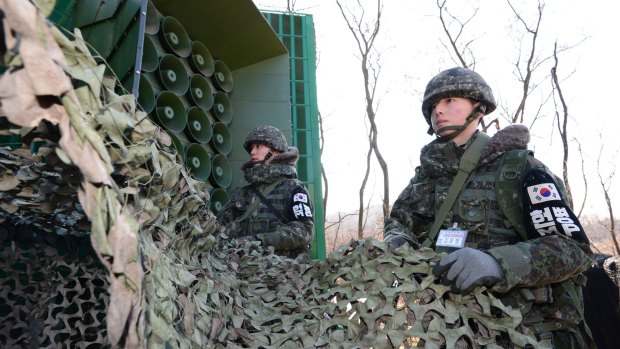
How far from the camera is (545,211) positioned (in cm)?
186

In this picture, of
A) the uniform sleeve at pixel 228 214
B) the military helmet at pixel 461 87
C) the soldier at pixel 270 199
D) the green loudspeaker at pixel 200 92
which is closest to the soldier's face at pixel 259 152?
the soldier at pixel 270 199

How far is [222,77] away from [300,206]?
5.69ft

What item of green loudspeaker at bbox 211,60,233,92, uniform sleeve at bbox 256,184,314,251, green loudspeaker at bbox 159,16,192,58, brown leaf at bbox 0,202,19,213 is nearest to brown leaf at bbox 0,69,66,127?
brown leaf at bbox 0,202,19,213

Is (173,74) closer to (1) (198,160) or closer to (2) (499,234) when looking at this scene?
(1) (198,160)

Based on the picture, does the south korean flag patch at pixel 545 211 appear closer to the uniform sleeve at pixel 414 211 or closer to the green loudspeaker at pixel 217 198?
the uniform sleeve at pixel 414 211

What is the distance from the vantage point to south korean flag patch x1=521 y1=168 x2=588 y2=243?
6.01 ft

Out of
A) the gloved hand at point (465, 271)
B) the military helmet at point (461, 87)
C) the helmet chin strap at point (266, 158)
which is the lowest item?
the gloved hand at point (465, 271)

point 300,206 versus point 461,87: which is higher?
point 461,87

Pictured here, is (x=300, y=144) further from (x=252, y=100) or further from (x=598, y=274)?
(x=598, y=274)

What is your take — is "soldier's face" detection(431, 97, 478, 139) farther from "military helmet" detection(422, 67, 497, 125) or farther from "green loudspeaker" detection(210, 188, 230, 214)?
"green loudspeaker" detection(210, 188, 230, 214)

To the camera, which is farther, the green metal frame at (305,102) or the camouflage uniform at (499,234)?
the green metal frame at (305,102)

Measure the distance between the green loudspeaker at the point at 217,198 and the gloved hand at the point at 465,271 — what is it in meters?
3.22

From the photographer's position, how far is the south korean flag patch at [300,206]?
3.76 m

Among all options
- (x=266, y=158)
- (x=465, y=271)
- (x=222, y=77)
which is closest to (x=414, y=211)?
(x=465, y=271)
